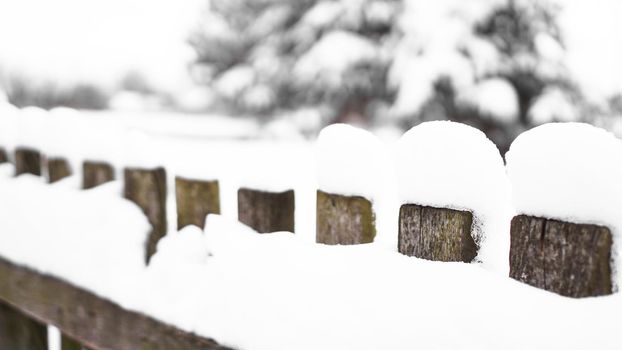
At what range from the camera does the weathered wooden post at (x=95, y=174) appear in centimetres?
138

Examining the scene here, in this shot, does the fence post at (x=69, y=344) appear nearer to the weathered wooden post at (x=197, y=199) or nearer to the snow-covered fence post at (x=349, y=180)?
the weathered wooden post at (x=197, y=199)

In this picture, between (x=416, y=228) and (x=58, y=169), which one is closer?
(x=416, y=228)

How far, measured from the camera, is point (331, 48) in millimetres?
6062

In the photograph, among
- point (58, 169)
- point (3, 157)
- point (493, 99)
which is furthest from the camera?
point (493, 99)

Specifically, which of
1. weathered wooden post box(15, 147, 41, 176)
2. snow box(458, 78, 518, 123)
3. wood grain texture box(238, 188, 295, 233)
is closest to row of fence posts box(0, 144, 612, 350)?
wood grain texture box(238, 188, 295, 233)

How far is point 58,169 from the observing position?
1.52 metres

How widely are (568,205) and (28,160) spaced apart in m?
1.59

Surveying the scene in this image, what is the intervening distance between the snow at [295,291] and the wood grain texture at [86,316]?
26 millimetres

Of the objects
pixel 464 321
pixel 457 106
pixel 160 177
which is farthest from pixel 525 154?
pixel 457 106

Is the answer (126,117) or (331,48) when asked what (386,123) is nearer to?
(331,48)

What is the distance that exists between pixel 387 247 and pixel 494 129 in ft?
17.8

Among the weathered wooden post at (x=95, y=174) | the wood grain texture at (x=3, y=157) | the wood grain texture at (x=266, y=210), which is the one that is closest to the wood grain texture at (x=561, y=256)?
the wood grain texture at (x=266, y=210)

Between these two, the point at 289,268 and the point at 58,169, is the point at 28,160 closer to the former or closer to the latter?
the point at 58,169

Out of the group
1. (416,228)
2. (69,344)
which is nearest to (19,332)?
(69,344)
